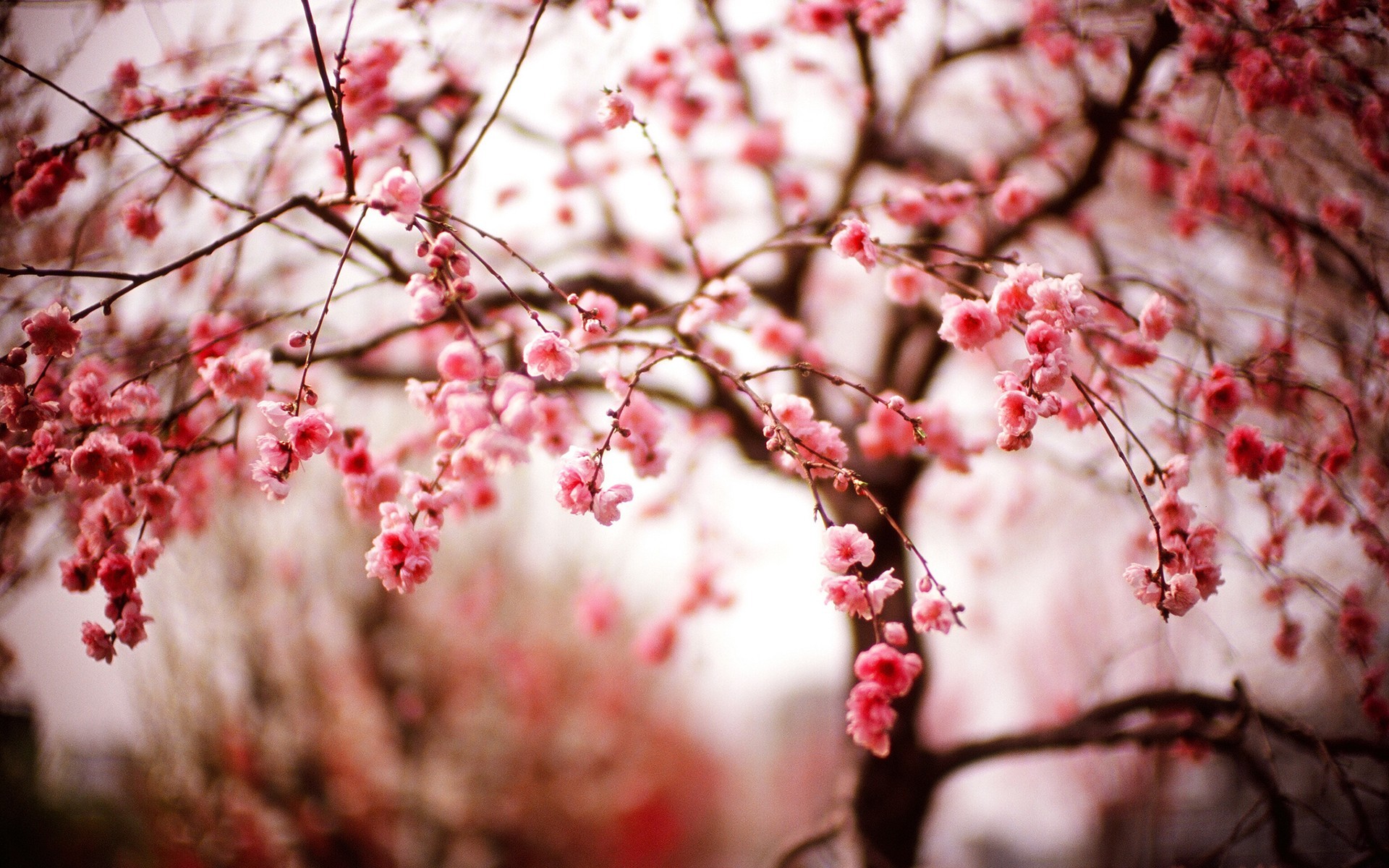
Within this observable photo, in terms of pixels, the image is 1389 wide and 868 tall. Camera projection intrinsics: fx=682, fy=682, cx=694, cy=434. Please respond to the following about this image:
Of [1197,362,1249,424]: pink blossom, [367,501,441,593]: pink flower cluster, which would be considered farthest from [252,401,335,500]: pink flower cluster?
[1197,362,1249,424]: pink blossom

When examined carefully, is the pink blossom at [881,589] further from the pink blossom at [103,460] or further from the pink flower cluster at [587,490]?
the pink blossom at [103,460]

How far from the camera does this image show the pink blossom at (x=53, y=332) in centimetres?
147

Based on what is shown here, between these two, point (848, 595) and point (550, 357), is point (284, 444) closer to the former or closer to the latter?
point (550, 357)

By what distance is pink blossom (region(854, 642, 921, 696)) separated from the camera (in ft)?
4.11

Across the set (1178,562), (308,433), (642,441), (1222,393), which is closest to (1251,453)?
(1222,393)

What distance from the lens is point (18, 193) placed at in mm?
1895

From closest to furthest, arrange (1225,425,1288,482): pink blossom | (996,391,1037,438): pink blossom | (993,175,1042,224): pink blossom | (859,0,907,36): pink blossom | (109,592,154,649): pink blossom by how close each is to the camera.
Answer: (996,391,1037,438): pink blossom, (109,592,154,649): pink blossom, (1225,425,1288,482): pink blossom, (993,175,1042,224): pink blossom, (859,0,907,36): pink blossom

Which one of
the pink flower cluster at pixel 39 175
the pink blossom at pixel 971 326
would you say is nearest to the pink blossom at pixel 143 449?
the pink flower cluster at pixel 39 175

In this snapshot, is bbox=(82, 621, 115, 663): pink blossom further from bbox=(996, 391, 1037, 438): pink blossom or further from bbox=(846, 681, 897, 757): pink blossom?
bbox=(996, 391, 1037, 438): pink blossom

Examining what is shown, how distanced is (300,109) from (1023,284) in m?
2.08

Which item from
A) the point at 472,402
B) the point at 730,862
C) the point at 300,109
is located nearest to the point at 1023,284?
the point at 472,402

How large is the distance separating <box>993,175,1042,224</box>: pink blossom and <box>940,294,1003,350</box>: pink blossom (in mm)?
1192

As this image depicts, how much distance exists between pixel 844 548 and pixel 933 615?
0.63ft

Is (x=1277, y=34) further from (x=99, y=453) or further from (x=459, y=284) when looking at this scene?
(x=99, y=453)
